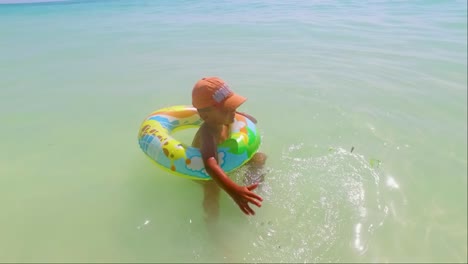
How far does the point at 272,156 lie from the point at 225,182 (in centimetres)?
114

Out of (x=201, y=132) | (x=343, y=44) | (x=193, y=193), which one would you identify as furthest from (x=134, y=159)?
(x=343, y=44)

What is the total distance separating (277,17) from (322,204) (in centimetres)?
879

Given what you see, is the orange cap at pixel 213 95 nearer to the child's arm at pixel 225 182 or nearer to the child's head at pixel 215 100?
the child's head at pixel 215 100

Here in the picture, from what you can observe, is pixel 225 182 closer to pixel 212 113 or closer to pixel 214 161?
pixel 214 161

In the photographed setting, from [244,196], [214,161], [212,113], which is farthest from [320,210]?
[212,113]

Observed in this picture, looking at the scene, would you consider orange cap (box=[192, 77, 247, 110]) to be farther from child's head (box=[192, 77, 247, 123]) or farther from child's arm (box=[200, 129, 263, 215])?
child's arm (box=[200, 129, 263, 215])

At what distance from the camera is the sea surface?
246cm

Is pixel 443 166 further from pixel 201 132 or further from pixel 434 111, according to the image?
pixel 201 132

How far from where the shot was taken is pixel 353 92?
4.65 meters

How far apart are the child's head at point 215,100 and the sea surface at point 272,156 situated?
26.9 inches

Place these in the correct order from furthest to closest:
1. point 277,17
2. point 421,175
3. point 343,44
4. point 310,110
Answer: point 277,17 < point 343,44 < point 310,110 < point 421,175

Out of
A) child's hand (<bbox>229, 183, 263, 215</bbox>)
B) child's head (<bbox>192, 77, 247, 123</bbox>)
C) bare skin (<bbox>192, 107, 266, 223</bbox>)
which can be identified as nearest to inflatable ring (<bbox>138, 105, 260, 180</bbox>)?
bare skin (<bbox>192, 107, 266, 223</bbox>)

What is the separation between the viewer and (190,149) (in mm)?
2922

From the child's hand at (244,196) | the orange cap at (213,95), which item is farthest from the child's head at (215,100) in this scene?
the child's hand at (244,196)
